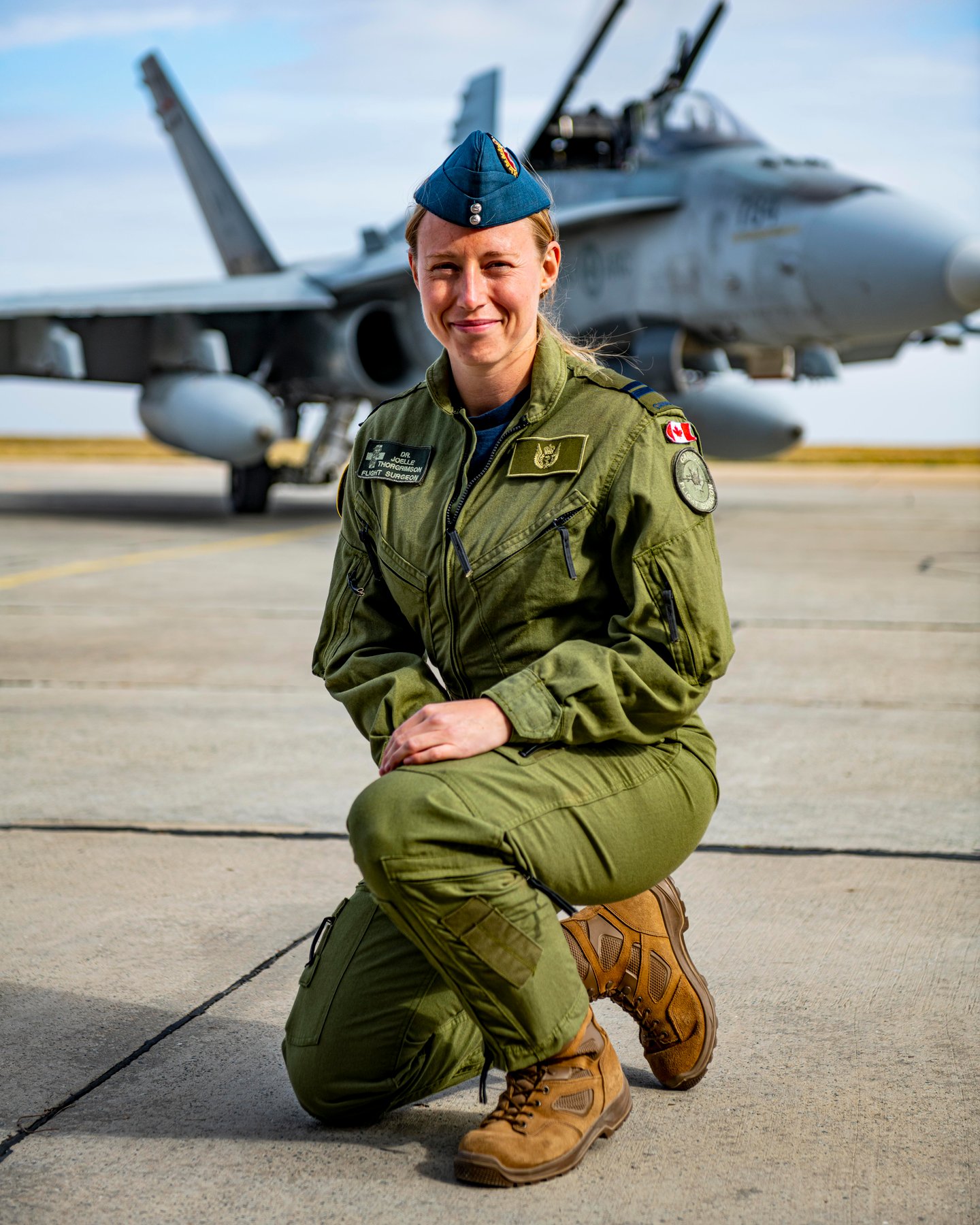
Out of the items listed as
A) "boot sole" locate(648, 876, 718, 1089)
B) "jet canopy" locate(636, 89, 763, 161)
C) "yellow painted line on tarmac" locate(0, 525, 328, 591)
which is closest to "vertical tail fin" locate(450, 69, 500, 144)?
"jet canopy" locate(636, 89, 763, 161)

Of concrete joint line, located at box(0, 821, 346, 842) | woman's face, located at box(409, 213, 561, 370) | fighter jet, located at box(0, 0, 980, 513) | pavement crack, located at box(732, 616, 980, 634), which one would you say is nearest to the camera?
woman's face, located at box(409, 213, 561, 370)

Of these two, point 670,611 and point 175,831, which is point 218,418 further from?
point 670,611

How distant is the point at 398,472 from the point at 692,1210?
48.5 inches

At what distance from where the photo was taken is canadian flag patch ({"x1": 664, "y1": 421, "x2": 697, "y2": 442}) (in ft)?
7.12

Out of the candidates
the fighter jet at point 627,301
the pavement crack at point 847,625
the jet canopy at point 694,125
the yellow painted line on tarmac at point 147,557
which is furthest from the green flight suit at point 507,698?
the jet canopy at point 694,125

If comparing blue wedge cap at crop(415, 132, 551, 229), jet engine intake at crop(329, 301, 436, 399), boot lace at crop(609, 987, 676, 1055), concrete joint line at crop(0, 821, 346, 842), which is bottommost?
jet engine intake at crop(329, 301, 436, 399)

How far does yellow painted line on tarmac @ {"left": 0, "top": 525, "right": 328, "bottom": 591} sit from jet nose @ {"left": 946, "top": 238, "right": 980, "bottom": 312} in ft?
19.5

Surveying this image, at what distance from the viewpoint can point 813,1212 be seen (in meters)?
1.87

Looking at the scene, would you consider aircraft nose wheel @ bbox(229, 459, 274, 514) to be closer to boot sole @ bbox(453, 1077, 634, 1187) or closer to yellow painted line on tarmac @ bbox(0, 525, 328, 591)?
yellow painted line on tarmac @ bbox(0, 525, 328, 591)

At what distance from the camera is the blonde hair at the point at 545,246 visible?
2.22 meters

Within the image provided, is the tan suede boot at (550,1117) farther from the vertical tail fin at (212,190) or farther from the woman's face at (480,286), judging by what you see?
the vertical tail fin at (212,190)

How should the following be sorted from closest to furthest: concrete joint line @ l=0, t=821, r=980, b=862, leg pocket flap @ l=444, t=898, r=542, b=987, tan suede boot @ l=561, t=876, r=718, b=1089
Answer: leg pocket flap @ l=444, t=898, r=542, b=987, tan suede boot @ l=561, t=876, r=718, b=1089, concrete joint line @ l=0, t=821, r=980, b=862

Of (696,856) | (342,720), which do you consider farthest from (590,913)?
(342,720)

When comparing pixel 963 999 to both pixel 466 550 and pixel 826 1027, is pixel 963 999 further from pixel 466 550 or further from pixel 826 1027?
pixel 466 550
